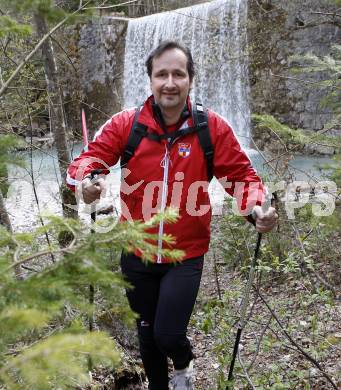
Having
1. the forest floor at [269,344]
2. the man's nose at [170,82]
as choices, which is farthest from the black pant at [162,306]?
the man's nose at [170,82]

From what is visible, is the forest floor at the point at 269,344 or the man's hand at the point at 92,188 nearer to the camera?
the man's hand at the point at 92,188

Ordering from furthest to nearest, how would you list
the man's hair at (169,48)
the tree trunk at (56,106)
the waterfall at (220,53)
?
the waterfall at (220,53) → the tree trunk at (56,106) → the man's hair at (169,48)

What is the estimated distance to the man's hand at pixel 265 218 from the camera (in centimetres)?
248

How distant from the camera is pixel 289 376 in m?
3.45

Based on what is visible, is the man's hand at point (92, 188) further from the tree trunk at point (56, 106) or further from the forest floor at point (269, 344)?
the tree trunk at point (56, 106)

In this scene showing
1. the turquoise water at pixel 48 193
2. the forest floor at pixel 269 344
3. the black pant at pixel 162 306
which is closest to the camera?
the black pant at pixel 162 306

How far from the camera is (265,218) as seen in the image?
2.49m

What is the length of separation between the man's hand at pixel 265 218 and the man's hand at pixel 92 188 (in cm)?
86

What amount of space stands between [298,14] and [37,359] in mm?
15168

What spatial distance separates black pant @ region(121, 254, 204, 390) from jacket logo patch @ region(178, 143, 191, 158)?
637mm

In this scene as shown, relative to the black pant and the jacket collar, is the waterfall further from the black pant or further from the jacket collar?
the black pant

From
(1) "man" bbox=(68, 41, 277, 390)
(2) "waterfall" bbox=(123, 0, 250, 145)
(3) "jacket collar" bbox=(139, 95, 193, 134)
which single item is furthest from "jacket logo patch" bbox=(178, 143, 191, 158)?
(2) "waterfall" bbox=(123, 0, 250, 145)

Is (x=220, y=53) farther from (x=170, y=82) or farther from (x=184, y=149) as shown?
(x=184, y=149)

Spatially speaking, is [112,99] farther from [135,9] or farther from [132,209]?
[132,209]
